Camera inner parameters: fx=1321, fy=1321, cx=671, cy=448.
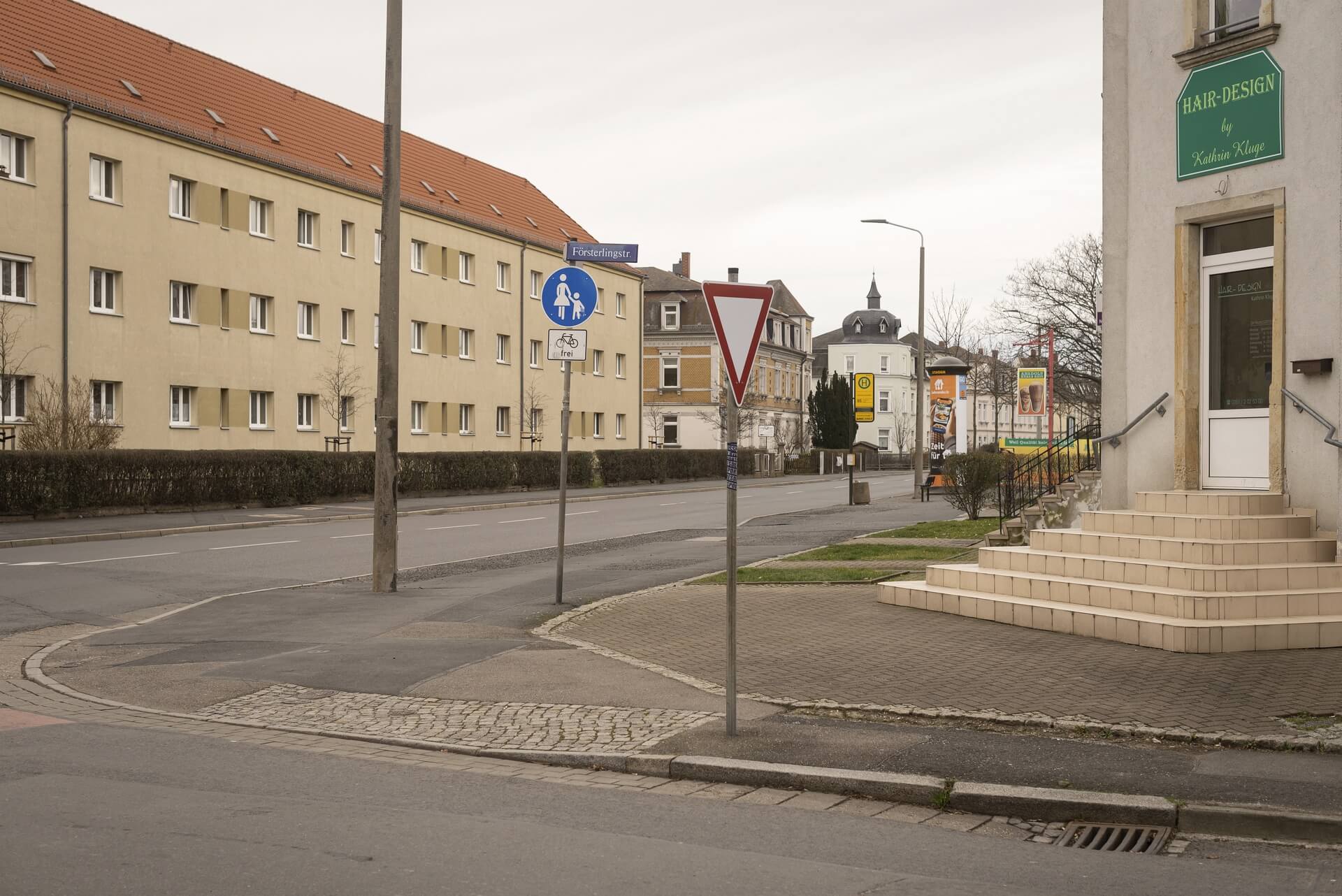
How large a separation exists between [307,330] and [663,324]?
1943 inches

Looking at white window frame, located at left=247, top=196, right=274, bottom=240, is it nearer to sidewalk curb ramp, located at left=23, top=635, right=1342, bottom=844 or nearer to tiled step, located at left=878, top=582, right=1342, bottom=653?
tiled step, located at left=878, top=582, right=1342, bottom=653

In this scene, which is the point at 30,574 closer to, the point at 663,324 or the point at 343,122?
the point at 343,122

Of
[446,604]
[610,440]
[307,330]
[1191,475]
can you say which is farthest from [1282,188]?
[610,440]

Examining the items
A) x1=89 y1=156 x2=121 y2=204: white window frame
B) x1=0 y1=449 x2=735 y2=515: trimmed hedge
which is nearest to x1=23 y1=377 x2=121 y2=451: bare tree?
x1=0 y1=449 x2=735 y2=515: trimmed hedge

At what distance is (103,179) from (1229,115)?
32.2 m

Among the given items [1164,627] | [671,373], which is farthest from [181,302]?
[671,373]

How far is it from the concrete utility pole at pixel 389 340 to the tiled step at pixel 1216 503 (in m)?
8.24

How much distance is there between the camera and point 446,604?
14.1 meters

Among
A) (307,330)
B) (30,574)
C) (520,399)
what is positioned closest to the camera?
(30,574)

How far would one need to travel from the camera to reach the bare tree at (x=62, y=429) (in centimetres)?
2980

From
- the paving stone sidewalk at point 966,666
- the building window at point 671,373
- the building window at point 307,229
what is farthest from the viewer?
the building window at point 671,373

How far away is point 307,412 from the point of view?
147ft

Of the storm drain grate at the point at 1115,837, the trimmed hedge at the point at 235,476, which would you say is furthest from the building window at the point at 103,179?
the storm drain grate at the point at 1115,837

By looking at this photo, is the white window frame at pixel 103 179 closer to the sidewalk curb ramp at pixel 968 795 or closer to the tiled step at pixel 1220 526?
the tiled step at pixel 1220 526
